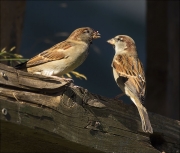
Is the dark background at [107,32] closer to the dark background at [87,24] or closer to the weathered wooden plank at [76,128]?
the dark background at [87,24]

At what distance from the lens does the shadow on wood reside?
6.52 feet

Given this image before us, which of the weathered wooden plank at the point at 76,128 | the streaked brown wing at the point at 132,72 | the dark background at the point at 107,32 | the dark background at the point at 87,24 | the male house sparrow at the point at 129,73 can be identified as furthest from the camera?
the dark background at the point at 87,24

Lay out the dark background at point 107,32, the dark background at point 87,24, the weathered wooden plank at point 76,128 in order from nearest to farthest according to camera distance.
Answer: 1. the weathered wooden plank at point 76,128
2. the dark background at point 107,32
3. the dark background at point 87,24

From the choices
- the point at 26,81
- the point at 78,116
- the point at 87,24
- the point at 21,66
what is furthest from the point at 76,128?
the point at 87,24

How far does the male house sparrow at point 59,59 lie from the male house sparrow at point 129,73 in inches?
7.7

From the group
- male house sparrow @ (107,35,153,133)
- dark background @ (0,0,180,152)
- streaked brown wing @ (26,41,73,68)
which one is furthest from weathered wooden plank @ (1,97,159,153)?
dark background @ (0,0,180,152)

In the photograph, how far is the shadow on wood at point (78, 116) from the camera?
1.99m

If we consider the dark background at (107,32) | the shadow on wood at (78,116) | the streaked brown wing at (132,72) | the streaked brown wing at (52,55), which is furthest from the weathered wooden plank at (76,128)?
the dark background at (107,32)

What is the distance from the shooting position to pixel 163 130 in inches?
101

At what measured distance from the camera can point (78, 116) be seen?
2.20m

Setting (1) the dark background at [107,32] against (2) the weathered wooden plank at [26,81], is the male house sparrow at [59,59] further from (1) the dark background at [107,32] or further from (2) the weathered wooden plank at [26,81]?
(2) the weathered wooden plank at [26,81]

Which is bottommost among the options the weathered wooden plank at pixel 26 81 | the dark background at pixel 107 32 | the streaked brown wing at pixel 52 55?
the dark background at pixel 107 32

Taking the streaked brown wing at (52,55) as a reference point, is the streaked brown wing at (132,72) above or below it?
below

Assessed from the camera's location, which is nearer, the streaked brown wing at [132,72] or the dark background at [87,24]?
the streaked brown wing at [132,72]
